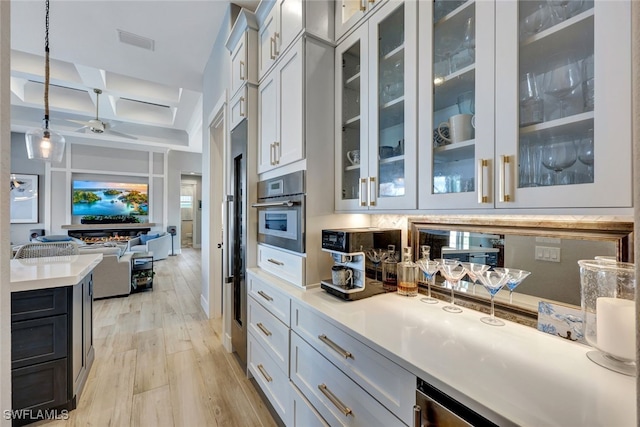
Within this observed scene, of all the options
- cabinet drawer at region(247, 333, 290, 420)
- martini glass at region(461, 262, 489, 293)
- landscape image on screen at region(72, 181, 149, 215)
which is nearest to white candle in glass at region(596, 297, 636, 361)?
martini glass at region(461, 262, 489, 293)

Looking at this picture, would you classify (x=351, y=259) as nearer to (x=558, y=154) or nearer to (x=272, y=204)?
(x=272, y=204)

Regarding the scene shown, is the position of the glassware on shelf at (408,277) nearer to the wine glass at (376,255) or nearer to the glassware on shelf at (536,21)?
the wine glass at (376,255)

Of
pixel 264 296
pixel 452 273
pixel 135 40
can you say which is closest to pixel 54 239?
pixel 135 40

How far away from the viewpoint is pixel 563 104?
0.84 m

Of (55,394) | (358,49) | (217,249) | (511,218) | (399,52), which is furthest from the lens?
(217,249)

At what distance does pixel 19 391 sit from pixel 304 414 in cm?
174

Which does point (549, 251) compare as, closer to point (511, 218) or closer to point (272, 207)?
point (511, 218)

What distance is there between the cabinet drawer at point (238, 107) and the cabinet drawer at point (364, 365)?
163 cm

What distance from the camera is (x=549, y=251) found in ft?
3.59

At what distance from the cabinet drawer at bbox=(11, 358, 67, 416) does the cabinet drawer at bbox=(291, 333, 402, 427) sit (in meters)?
1.54

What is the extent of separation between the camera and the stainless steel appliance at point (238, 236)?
2234mm

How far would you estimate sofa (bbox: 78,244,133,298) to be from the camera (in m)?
3.98

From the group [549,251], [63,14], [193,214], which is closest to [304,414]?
[549,251]

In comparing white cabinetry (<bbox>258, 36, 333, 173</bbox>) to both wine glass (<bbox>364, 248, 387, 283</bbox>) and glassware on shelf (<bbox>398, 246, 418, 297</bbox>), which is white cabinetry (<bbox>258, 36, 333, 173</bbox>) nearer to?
wine glass (<bbox>364, 248, 387, 283</bbox>)
